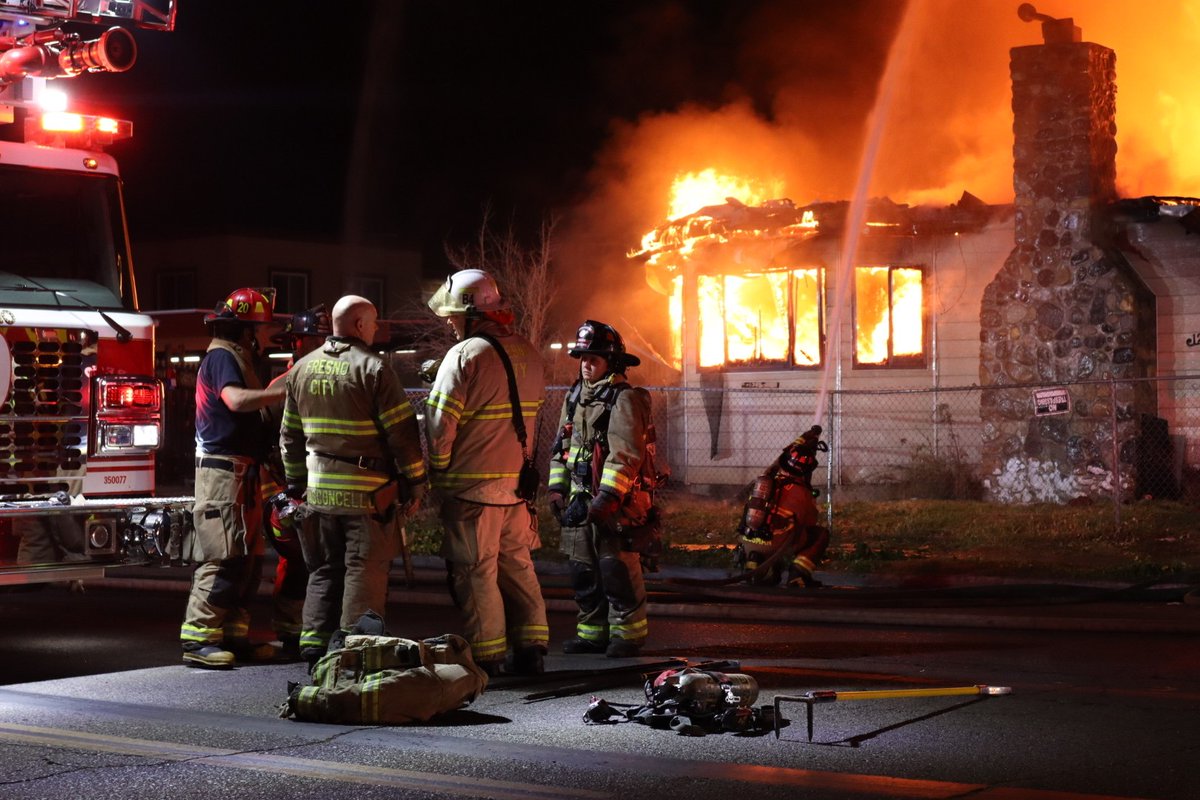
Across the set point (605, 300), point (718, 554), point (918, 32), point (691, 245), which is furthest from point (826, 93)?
point (718, 554)

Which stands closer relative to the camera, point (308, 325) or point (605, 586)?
point (605, 586)

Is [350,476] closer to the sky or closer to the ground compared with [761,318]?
closer to the ground

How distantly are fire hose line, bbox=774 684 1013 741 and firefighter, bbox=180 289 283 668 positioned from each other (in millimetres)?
3046

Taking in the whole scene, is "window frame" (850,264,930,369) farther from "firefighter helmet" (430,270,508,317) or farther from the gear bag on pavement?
the gear bag on pavement

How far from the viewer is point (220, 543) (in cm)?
816

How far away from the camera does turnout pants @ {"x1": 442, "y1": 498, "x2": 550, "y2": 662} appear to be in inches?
297

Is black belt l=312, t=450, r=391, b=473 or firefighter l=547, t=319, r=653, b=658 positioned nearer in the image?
black belt l=312, t=450, r=391, b=473

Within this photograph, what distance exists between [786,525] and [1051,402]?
15.7ft

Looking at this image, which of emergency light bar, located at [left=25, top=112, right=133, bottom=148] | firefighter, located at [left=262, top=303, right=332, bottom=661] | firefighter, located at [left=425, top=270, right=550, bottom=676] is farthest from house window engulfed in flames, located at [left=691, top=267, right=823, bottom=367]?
emergency light bar, located at [left=25, top=112, right=133, bottom=148]

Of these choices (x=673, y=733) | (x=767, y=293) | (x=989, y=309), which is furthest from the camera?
(x=767, y=293)

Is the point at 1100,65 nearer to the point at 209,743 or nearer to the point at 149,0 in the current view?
the point at 149,0

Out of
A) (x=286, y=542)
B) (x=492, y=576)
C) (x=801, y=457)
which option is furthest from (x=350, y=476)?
(x=801, y=457)

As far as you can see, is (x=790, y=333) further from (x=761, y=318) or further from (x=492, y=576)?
(x=492, y=576)

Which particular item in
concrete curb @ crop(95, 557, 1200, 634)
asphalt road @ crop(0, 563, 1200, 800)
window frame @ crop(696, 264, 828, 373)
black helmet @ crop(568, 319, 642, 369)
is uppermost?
window frame @ crop(696, 264, 828, 373)
